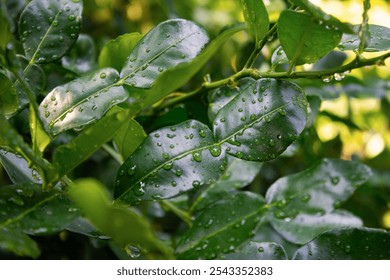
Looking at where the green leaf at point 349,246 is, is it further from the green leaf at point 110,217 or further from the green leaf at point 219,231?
the green leaf at point 110,217

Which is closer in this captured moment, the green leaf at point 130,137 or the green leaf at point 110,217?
the green leaf at point 110,217

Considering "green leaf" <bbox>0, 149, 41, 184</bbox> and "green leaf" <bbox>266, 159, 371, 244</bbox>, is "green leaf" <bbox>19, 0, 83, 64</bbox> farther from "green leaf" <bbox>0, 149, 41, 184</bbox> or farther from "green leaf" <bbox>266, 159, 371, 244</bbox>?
"green leaf" <bbox>266, 159, 371, 244</bbox>

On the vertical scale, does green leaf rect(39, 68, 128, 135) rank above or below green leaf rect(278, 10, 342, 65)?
below

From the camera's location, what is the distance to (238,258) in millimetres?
677

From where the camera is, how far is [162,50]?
0.67m

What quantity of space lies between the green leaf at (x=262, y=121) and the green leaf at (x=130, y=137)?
101mm

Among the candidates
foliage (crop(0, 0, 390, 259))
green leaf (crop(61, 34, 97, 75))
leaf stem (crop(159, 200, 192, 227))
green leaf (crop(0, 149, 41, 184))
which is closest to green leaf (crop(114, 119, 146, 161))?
foliage (crop(0, 0, 390, 259))

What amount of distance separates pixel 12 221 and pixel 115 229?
13cm

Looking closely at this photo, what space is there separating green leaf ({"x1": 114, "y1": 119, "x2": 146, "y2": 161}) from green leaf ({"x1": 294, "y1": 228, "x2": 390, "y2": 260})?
10.2 inches

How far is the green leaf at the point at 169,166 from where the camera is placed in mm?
609

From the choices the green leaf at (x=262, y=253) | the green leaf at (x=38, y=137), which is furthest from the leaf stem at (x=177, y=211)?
the green leaf at (x=38, y=137)

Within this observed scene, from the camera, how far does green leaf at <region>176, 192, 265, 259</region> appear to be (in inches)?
23.2
